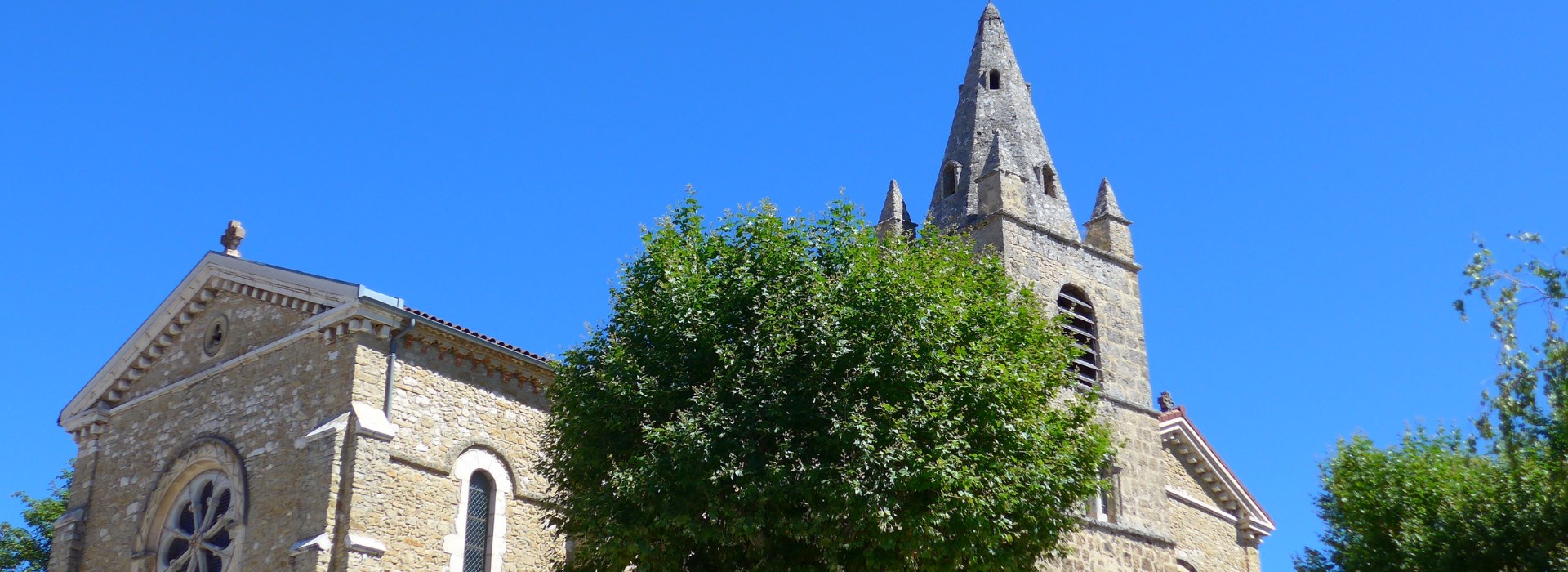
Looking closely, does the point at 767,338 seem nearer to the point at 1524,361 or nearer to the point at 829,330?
the point at 829,330

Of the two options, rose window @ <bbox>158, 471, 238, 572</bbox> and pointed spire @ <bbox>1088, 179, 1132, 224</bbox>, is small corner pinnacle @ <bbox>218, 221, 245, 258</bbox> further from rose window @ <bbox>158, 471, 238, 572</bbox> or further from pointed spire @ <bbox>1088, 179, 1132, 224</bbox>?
pointed spire @ <bbox>1088, 179, 1132, 224</bbox>

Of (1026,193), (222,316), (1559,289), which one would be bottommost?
(1559,289)

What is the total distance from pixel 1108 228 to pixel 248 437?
1744cm

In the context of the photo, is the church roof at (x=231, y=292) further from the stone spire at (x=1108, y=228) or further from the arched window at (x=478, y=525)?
the stone spire at (x=1108, y=228)

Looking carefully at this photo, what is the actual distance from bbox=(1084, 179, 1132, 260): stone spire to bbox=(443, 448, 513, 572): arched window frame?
13238mm

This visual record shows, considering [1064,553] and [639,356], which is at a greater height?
[639,356]

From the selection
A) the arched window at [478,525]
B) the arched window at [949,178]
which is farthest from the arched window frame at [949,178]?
the arched window at [478,525]

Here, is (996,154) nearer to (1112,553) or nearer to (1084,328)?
(1084,328)

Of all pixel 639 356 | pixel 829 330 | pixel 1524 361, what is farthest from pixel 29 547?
pixel 1524 361

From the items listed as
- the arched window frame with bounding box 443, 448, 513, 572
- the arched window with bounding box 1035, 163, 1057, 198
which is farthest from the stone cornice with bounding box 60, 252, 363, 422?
the arched window with bounding box 1035, 163, 1057, 198

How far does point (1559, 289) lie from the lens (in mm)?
15797

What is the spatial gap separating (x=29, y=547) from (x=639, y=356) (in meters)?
21.5

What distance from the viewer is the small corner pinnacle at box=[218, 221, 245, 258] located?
25438 millimetres

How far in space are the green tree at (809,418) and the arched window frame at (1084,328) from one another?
548 cm
